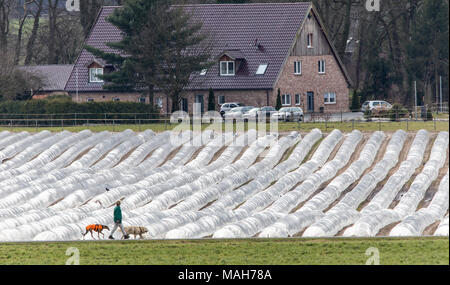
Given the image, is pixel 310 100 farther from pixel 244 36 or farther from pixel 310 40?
pixel 244 36

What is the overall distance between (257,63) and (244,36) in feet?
10.2

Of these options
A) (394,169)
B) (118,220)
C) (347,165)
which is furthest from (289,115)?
(118,220)

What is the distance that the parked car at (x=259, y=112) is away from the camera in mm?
60750

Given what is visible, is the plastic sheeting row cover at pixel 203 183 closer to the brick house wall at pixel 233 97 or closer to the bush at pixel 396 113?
the bush at pixel 396 113

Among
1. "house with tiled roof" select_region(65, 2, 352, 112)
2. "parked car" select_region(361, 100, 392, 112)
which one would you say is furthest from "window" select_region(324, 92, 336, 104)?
"parked car" select_region(361, 100, 392, 112)

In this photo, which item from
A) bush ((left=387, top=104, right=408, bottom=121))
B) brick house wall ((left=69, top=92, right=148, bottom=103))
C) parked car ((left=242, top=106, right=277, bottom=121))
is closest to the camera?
bush ((left=387, top=104, right=408, bottom=121))

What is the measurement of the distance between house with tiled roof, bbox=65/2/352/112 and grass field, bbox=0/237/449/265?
132 ft

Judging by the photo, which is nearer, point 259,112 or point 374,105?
point 259,112

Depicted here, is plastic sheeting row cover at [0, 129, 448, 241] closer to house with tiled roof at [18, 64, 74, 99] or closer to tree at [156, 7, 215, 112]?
tree at [156, 7, 215, 112]

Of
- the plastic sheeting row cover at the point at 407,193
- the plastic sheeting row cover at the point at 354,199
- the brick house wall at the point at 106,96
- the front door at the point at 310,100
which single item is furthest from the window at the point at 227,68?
the plastic sheeting row cover at the point at 407,193

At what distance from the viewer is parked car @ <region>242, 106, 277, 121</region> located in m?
60.8

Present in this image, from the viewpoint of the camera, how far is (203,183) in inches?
1560
